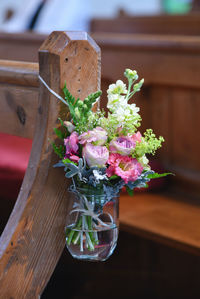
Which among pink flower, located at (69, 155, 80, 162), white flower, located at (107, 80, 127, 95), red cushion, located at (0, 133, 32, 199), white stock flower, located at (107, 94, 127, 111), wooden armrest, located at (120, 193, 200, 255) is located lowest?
wooden armrest, located at (120, 193, 200, 255)

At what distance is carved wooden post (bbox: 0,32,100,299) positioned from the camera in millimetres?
997

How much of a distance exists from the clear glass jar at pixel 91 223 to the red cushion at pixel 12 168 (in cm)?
90

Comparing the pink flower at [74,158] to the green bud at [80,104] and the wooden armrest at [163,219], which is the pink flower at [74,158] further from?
the wooden armrest at [163,219]

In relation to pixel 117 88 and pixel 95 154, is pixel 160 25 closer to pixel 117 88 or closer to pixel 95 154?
pixel 117 88

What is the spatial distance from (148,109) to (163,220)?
2.17 feet

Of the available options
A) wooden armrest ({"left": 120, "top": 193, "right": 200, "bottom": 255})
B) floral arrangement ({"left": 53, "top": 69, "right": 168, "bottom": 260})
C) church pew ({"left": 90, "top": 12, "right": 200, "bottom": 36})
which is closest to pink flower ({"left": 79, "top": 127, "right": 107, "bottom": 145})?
Answer: floral arrangement ({"left": 53, "top": 69, "right": 168, "bottom": 260})

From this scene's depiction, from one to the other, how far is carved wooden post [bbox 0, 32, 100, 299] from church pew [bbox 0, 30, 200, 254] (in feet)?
3.56

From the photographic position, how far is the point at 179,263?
2.78 meters

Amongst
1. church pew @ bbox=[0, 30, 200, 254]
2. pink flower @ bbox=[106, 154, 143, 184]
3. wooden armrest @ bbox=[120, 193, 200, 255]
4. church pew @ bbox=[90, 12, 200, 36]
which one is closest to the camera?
pink flower @ bbox=[106, 154, 143, 184]

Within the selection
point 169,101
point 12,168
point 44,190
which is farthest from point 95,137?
point 169,101

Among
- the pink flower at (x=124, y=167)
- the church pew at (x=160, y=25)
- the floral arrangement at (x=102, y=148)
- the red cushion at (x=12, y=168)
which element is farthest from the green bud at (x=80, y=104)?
the church pew at (x=160, y=25)

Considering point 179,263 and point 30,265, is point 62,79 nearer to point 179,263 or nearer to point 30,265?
point 30,265

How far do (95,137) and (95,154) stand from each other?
1.3 inches

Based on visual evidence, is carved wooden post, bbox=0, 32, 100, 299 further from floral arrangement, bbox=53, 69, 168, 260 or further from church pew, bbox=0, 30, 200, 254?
church pew, bbox=0, 30, 200, 254
